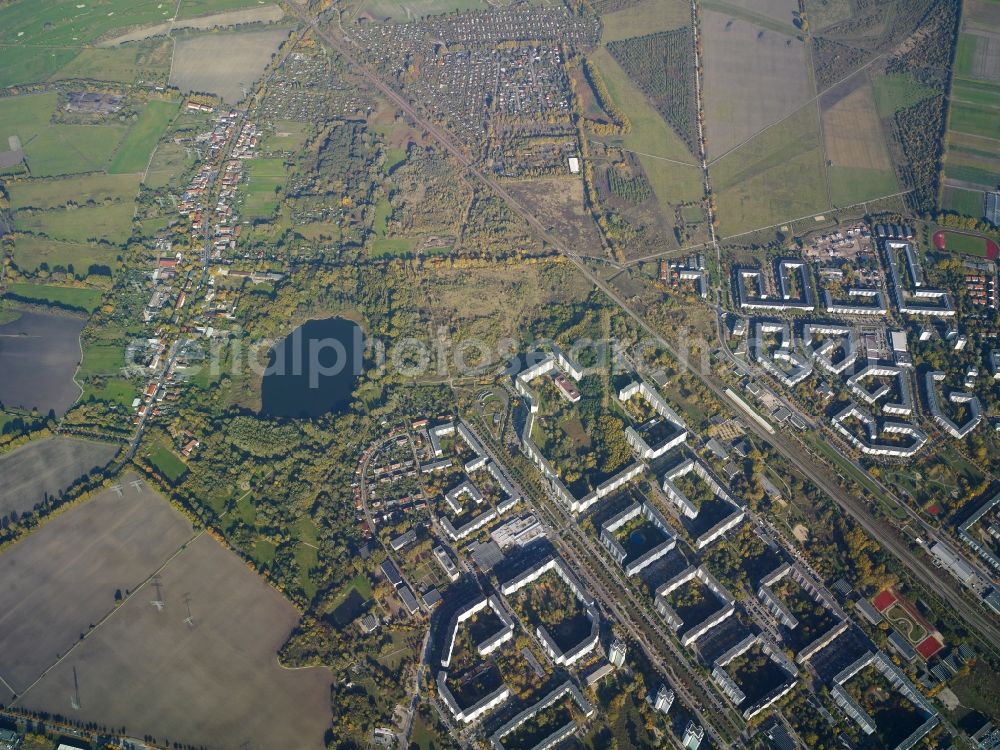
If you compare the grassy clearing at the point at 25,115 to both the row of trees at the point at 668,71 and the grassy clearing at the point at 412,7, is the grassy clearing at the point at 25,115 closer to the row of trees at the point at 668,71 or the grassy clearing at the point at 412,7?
the grassy clearing at the point at 412,7

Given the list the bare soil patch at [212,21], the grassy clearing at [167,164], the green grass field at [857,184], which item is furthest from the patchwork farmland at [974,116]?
the bare soil patch at [212,21]

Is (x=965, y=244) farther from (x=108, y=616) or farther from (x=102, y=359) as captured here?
(x=102, y=359)

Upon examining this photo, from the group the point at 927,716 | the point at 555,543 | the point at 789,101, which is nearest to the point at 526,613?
the point at 555,543

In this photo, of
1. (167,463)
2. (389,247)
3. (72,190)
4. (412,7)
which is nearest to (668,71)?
(412,7)

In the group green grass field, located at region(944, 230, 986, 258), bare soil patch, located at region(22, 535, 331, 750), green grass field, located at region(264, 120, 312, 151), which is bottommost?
bare soil patch, located at region(22, 535, 331, 750)

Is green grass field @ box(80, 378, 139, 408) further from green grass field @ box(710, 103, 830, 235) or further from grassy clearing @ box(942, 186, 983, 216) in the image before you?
grassy clearing @ box(942, 186, 983, 216)

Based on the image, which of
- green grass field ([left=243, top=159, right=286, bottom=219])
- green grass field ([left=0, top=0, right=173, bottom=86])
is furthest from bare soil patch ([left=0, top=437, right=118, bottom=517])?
green grass field ([left=0, top=0, right=173, bottom=86])

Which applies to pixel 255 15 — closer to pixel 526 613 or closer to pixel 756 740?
pixel 526 613

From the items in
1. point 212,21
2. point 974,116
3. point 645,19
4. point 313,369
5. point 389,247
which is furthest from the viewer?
point 212,21
